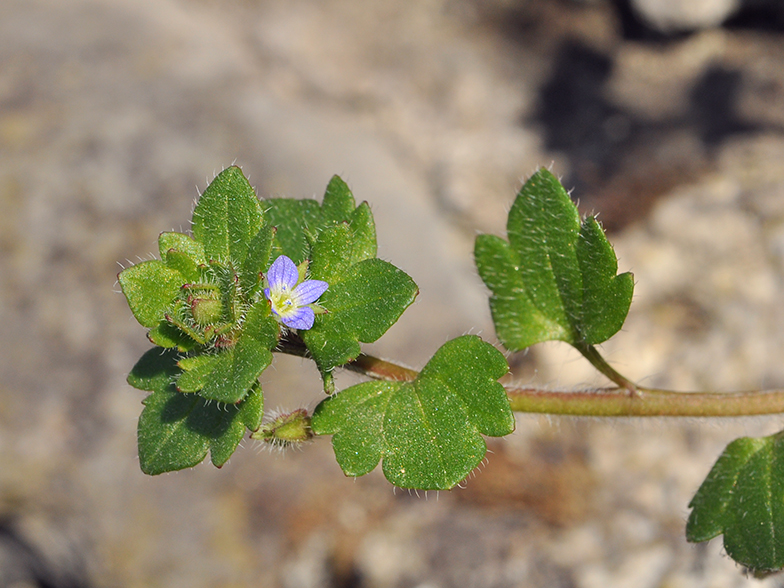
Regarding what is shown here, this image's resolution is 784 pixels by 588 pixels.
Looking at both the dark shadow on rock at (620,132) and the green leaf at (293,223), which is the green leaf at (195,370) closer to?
the green leaf at (293,223)

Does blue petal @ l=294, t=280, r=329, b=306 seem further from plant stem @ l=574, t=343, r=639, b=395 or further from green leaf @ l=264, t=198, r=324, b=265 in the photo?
plant stem @ l=574, t=343, r=639, b=395

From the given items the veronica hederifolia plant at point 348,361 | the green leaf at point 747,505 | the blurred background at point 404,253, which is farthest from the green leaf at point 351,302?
the blurred background at point 404,253

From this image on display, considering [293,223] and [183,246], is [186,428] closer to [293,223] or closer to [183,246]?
[183,246]

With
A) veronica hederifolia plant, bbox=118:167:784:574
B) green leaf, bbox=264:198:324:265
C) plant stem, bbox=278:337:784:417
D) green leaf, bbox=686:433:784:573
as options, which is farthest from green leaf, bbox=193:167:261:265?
green leaf, bbox=686:433:784:573

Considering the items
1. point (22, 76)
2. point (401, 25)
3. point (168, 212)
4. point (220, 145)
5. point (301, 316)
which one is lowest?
point (301, 316)

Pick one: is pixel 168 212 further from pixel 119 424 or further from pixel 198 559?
pixel 198 559

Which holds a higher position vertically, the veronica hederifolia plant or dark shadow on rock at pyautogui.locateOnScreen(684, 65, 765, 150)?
dark shadow on rock at pyautogui.locateOnScreen(684, 65, 765, 150)

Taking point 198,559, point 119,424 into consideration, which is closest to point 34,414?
point 119,424
